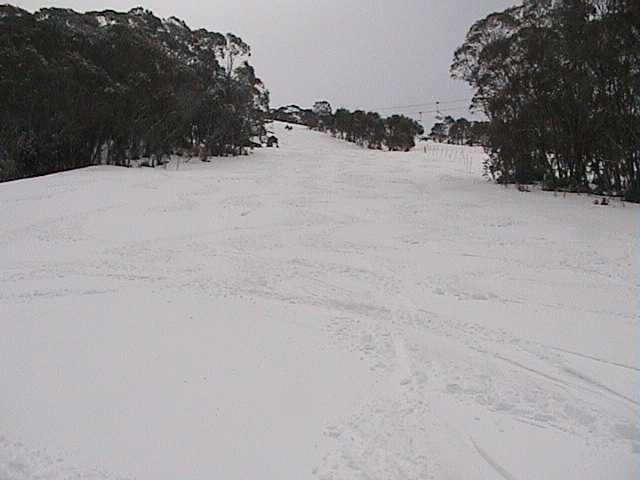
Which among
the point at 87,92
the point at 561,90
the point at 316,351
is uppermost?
the point at 561,90

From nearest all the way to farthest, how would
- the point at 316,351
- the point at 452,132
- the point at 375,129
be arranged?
1. the point at 316,351
2. the point at 375,129
3. the point at 452,132

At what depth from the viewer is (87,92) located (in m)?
13.5

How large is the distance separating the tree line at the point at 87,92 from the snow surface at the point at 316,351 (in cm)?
651

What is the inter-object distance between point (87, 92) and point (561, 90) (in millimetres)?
11859

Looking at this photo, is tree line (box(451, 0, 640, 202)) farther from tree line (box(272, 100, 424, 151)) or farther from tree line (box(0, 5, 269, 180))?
tree line (box(272, 100, 424, 151))

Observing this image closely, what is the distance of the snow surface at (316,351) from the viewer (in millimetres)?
2455

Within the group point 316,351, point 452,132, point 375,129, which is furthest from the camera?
point 452,132

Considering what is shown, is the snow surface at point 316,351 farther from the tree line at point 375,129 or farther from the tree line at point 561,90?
the tree line at point 375,129

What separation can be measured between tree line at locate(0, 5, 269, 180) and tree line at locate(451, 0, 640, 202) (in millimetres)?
9255

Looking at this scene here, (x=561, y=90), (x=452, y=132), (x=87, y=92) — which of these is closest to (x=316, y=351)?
(x=561, y=90)

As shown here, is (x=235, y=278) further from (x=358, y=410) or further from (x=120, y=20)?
(x=120, y=20)

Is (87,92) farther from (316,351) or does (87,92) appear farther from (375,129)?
(375,129)

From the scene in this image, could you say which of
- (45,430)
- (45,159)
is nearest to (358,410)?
(45,430)

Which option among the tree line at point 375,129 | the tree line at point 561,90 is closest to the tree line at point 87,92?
the tree line at point 561,90
